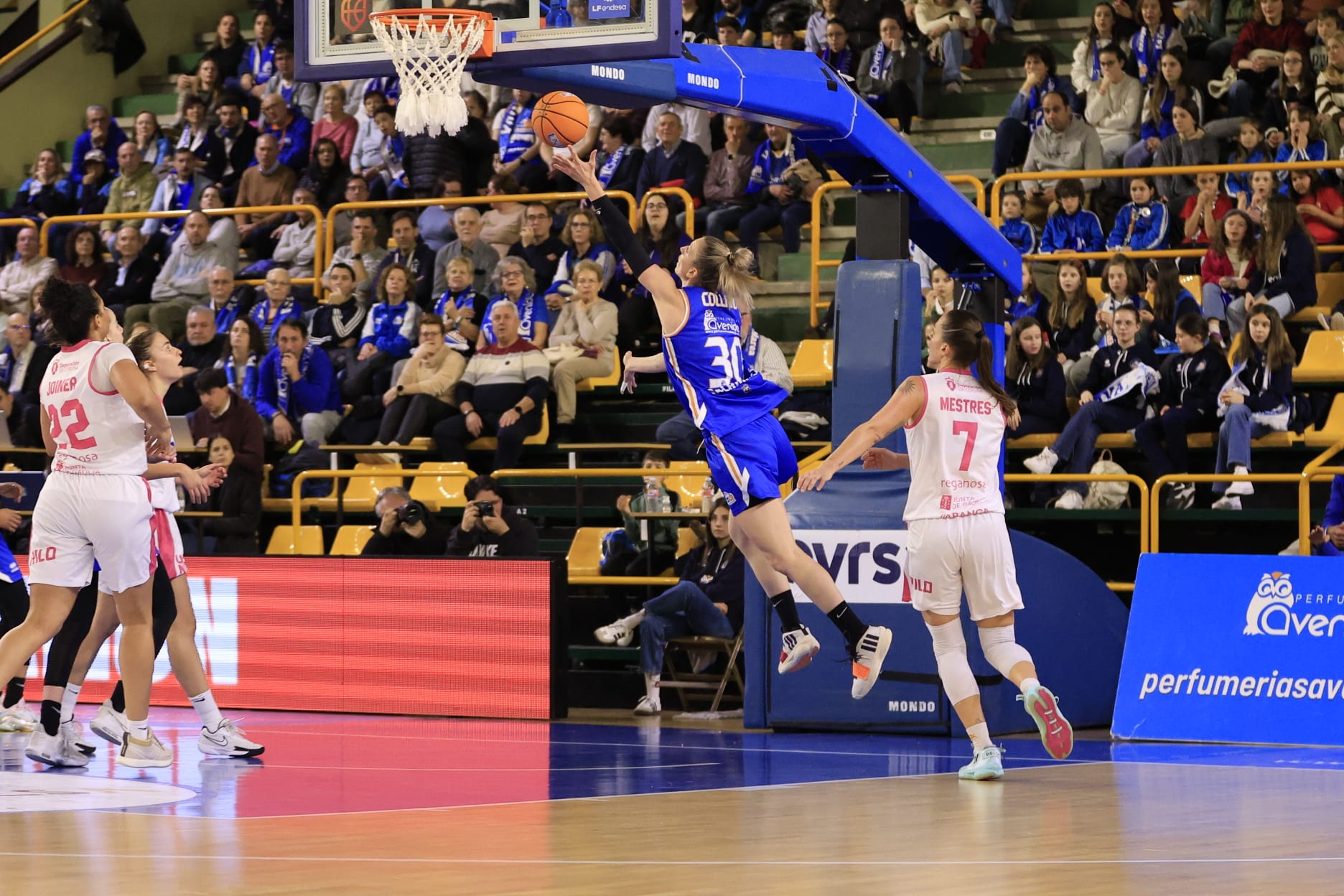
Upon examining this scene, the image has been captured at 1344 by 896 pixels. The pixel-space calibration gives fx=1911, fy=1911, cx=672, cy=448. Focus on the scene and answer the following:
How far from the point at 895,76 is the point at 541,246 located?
149 inches

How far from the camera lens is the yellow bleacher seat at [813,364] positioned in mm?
16062

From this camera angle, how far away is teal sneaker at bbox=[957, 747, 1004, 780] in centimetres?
916

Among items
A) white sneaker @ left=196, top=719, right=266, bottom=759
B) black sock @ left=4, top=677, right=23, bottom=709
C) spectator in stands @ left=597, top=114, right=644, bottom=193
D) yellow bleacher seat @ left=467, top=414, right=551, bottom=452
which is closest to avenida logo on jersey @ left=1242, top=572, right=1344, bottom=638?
white sneaker @ left=196, top=719, right=266, bottom=759

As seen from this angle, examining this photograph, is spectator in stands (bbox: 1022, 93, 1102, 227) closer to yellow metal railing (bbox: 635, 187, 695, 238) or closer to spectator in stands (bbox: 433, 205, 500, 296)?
yellow metal railing (bbox: 635, 187, 695, 238)

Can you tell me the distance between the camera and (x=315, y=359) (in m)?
17.8

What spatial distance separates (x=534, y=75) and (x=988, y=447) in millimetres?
2808

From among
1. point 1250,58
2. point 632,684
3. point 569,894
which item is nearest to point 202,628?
point 632,684

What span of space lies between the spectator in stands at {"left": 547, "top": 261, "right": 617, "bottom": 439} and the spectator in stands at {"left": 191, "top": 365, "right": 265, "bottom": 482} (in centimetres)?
263

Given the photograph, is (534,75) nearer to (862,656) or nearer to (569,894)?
(862,656)

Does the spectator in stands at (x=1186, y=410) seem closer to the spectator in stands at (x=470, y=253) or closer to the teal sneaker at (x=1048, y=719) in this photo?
the teal sneaker at (x=1048, y=719)

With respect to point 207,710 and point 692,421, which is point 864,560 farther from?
point 207,710

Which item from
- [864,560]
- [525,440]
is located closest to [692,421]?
[525,440]

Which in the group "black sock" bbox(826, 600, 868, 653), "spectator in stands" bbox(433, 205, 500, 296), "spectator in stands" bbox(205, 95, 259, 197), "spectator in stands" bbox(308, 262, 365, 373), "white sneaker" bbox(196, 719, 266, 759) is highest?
"spectator in stands" bbox(205, 95, 259, 197)

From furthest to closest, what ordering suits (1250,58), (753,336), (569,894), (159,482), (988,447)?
(1250,58) → (753,336) → (159,482) → (988,447) → (569,894)
